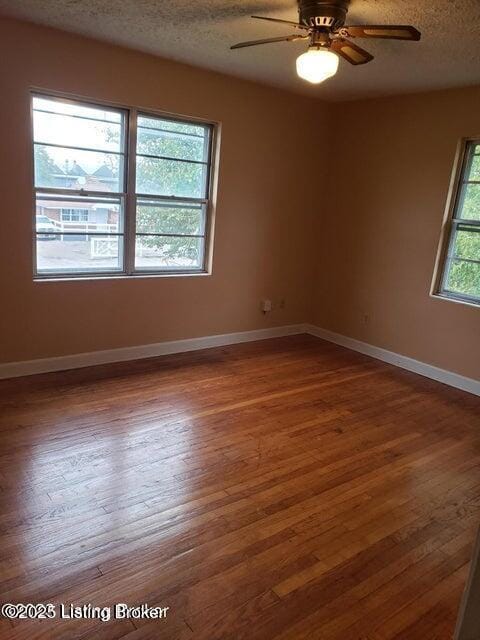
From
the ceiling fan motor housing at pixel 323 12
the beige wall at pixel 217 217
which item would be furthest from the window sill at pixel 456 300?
the ceiling fan motor housing at pixel 323 12

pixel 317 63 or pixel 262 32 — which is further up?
pixel 262 32

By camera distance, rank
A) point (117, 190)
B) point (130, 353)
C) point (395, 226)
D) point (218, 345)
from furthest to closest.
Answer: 1. point (218, 345)
2. point (395, 226)
3. point (130, 353)
4. point (117, 190)

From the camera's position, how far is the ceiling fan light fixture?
2.60 metres

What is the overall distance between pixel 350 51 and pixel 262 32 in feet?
2.22

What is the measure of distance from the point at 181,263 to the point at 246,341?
118cm

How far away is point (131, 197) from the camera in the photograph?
413cm

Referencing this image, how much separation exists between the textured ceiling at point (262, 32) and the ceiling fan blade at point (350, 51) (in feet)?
0.65

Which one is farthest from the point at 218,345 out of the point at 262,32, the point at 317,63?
the point at 317,63

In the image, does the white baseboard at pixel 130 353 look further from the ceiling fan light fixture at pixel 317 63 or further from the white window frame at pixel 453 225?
the ceiling fan light fixture at pixel 317 63

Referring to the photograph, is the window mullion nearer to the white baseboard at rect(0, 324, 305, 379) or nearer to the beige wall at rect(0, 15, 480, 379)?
the beige wall at rect(0, 15, 480, 379)

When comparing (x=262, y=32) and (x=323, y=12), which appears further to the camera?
(x=262, y=32)

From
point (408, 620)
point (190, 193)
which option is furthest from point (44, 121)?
point (408, 620)

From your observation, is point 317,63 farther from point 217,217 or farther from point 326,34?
point 217,217

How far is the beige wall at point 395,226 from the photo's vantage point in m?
4.27
